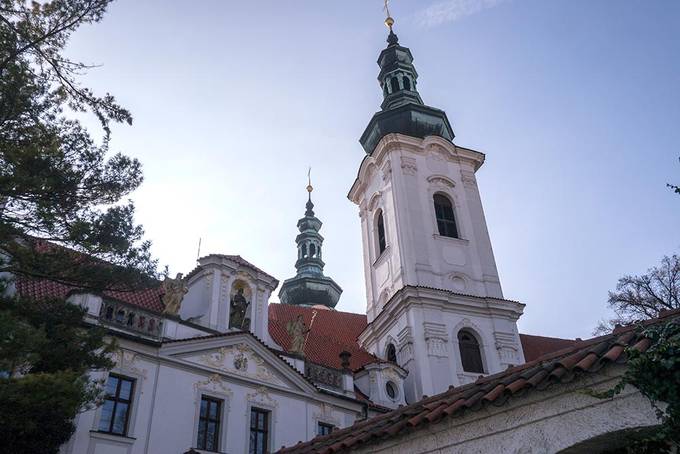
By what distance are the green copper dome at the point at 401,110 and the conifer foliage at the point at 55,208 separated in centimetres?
2027

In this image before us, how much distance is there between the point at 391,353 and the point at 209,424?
1072 cm

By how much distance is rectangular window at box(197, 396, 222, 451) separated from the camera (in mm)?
15266

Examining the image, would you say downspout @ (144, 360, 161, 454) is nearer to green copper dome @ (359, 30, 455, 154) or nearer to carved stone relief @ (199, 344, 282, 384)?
carved stone relief @ (199, 344, 282, 384)

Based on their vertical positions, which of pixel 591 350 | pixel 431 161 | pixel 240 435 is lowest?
pixel 591 350

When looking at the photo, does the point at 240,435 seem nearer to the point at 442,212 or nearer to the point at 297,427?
the point at 297,427

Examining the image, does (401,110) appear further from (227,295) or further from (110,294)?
(110,294)

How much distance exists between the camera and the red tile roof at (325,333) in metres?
22.6

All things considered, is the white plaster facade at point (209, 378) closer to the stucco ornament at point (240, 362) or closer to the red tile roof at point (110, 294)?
the stucco ornament at point (240, 362)

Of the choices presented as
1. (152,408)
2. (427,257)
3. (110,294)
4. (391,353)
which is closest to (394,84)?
(427,257)

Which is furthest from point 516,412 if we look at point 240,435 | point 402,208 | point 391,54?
point 391,54

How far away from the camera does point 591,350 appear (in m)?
5.78

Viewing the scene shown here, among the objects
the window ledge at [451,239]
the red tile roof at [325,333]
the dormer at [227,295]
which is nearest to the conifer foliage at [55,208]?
the dormer at [227,295]

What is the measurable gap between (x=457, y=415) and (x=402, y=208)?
2033cm

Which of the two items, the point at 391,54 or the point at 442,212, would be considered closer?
the point at 442,212
